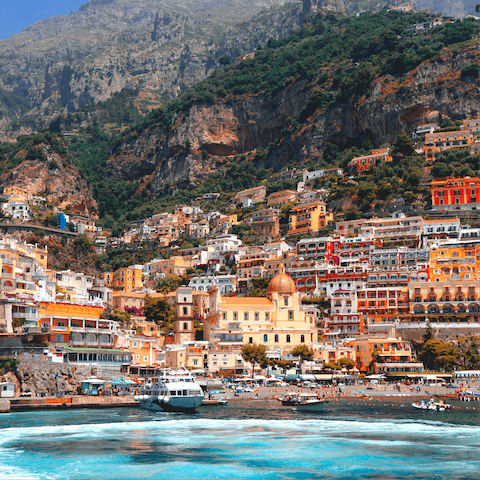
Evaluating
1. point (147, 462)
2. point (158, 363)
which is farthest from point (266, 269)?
point (147, 462)

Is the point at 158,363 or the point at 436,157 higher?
the point at 436,157

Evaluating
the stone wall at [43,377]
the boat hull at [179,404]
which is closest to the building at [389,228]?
the stone wall at [43,377]

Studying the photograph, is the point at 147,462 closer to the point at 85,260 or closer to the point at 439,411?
the point at 439,411

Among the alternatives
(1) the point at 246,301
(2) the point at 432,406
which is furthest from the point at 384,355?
(2) the point at 432,406

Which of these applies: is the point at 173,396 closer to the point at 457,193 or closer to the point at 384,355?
the point at 384,355

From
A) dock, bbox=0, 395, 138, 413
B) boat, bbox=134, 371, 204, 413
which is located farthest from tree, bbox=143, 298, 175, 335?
boat, bbox=134, 371, 204, 413

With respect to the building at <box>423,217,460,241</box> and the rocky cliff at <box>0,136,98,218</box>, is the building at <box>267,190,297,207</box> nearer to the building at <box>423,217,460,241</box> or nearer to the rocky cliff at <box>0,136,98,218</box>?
the building at <box>423,217,460,241</box>

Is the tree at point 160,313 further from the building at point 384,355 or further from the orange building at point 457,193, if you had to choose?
the orange building at point 457,193
